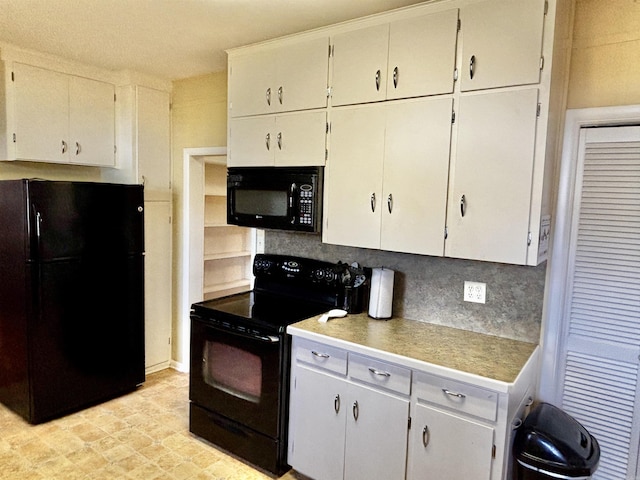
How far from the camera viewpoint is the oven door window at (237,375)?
2.40 m

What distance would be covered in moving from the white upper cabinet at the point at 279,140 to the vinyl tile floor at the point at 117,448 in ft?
6.23

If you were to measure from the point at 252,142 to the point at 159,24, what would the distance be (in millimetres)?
874

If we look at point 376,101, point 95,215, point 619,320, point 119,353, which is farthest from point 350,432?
point 95,215

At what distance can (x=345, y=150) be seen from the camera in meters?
2.49

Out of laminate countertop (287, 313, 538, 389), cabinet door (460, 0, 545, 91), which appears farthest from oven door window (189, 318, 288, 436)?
cabinet door (460, 0, 545, 91)

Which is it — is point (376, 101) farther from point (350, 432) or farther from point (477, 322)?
Result: point (350, 432)

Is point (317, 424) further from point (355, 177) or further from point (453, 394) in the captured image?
point (355, 177)

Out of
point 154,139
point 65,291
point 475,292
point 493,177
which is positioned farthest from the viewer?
point 154,139

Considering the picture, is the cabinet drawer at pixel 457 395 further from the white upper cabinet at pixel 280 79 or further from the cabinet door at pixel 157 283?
the cabinet door at pixel 157 283

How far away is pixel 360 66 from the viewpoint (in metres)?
2.40


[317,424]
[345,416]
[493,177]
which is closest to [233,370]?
[317,424]

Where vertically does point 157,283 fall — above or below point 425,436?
above

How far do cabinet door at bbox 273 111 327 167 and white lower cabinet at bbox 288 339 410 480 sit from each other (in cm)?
112

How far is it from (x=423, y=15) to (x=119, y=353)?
3184mm
